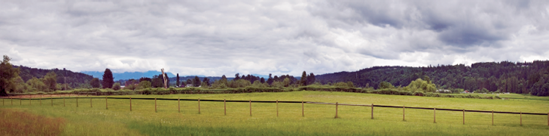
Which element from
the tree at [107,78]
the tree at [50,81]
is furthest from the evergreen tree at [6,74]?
the tree at [107,78]

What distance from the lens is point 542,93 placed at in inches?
7490

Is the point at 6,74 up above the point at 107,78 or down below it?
above

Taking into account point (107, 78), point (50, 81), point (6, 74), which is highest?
point (6, 74)

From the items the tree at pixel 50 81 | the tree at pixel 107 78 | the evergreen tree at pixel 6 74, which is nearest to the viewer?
the evergreen tree at pixel 6 74

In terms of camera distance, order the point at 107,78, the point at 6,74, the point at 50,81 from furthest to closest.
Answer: the point at 107,78 → the point at 50,81 → the point at 6,74

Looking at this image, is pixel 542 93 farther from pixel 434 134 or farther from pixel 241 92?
pixel 434 134

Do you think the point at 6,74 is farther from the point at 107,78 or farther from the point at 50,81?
the point at 107,78

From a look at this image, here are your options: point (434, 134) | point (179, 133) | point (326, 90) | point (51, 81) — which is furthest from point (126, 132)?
point (51, 81)

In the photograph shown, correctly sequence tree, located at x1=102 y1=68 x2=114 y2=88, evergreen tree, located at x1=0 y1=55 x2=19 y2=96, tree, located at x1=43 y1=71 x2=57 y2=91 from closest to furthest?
1. evergreen tree, located at x1=0 y1=55 x2=19 y2=96
2. tree, located at x1=43 y1=71 x2=57 y2=91
3. tree, located at x1=102 y1=68 x2=114 y2=88

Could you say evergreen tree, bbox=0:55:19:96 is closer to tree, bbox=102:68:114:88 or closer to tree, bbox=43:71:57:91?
tree, bbox=43:71:57:91

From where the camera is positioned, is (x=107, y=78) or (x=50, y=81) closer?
(x=50, y=81)

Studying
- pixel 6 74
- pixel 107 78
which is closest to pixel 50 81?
pixel 107 78

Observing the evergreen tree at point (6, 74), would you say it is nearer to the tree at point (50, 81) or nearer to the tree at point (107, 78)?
the tree at point (50, 81)

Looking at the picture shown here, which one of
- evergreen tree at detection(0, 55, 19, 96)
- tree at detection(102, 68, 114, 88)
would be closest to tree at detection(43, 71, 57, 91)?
tree at detection(102, 68, 114, 88)
